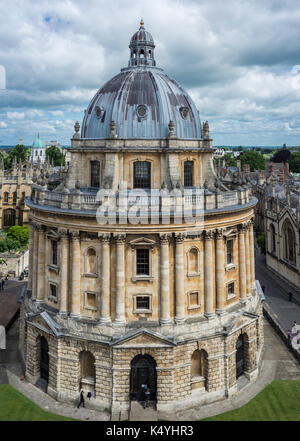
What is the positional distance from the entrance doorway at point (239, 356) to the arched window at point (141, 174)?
15.7 m

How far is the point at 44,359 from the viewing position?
3300cm

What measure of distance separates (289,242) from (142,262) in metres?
36.4

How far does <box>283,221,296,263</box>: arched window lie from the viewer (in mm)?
57469

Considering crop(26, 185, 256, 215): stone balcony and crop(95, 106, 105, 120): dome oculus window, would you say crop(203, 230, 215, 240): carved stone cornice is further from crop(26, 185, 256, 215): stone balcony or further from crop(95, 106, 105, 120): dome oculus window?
crop(95, 106, 105, 120): dome oculus window

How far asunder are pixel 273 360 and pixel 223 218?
15380 millimetres

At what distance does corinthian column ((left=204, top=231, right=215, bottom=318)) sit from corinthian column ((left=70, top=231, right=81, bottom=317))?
10.0 m

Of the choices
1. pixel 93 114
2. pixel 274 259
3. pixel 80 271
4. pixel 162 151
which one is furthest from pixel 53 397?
pixel 274 259

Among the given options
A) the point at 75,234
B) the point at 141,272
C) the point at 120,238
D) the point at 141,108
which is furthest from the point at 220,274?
the point at 141,108

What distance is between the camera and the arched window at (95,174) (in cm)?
3366

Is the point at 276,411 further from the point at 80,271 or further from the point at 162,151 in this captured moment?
the point at 162,151

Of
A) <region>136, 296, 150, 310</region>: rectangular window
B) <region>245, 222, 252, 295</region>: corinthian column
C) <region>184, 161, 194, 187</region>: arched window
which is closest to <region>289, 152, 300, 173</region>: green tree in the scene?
<region>245, 222, 252, 295</region>: corinthian column

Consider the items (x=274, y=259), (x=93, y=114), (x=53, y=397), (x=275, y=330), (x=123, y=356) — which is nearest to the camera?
(x=123, y=356)

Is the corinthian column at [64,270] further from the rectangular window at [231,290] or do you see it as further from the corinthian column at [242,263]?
the corinthian column at [242,263]

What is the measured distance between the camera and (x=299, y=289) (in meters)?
54.3
